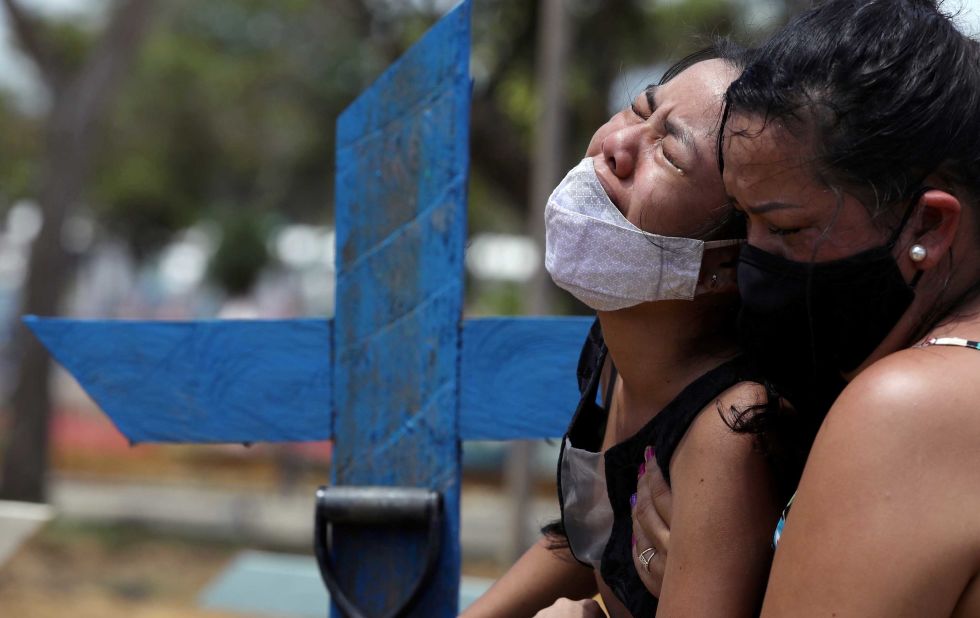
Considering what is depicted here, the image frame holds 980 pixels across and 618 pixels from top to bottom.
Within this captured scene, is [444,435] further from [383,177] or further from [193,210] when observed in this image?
[193,210]

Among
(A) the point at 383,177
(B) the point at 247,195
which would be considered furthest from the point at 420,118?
(B) the point at 247,195

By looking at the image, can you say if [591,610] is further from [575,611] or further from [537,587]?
[537,587]

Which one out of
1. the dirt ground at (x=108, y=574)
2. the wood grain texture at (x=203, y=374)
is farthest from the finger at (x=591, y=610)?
the dirt ground at (x=108, y=574)

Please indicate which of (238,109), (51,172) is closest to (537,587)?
(51,172)

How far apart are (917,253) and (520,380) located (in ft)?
2.91

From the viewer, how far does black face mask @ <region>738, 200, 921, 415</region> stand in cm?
119

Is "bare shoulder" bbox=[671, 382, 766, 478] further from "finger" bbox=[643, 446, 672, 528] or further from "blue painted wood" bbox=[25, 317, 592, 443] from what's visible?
"blue painted wood" bbox=[25, 317, 592, 443]

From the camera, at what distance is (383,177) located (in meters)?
2.01

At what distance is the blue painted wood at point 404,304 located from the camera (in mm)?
1959

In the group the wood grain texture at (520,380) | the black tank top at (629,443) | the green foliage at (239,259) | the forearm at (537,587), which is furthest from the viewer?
the green foliage at (239,259)

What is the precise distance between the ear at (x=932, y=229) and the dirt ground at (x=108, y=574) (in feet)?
20.3

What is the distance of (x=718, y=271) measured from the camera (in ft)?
4.85

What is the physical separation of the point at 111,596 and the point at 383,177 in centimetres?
636

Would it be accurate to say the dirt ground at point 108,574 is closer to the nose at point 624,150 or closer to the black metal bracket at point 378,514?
the black metal bracket at point 378,514
